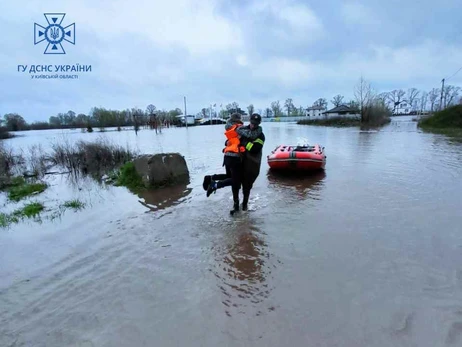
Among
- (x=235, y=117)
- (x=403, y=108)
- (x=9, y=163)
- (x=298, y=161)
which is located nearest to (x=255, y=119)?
(x=235, y=117)

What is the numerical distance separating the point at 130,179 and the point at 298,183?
4912 mm

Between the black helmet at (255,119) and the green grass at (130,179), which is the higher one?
the black helmet at (255,119)

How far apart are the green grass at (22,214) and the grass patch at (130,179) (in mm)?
2225

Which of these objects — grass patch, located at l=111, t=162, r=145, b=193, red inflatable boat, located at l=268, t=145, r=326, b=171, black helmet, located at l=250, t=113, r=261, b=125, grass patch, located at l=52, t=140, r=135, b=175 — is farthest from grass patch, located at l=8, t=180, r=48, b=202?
red inflatable boat, located at l=268, t=145, r=326, b=171

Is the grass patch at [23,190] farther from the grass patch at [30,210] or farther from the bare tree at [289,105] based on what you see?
the bare tree at [289,105]

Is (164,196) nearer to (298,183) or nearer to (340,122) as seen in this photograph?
(298,183)

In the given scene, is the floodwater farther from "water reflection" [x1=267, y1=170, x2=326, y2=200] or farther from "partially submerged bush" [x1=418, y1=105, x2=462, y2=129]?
"partially submerged bush" [x1=418, y1=105, x2=462, y2=129]

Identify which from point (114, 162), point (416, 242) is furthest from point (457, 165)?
point (114, 162)

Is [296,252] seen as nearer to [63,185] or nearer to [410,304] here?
[410,304]

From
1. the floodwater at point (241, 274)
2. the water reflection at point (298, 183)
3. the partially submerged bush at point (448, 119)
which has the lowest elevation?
the water reflection at point (298, 183)

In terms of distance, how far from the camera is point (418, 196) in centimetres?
655

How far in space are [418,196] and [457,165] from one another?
4.85 meters

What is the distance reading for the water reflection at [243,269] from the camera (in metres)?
2.94

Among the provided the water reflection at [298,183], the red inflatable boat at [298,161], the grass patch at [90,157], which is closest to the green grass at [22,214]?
the grass patch at [90,157]
